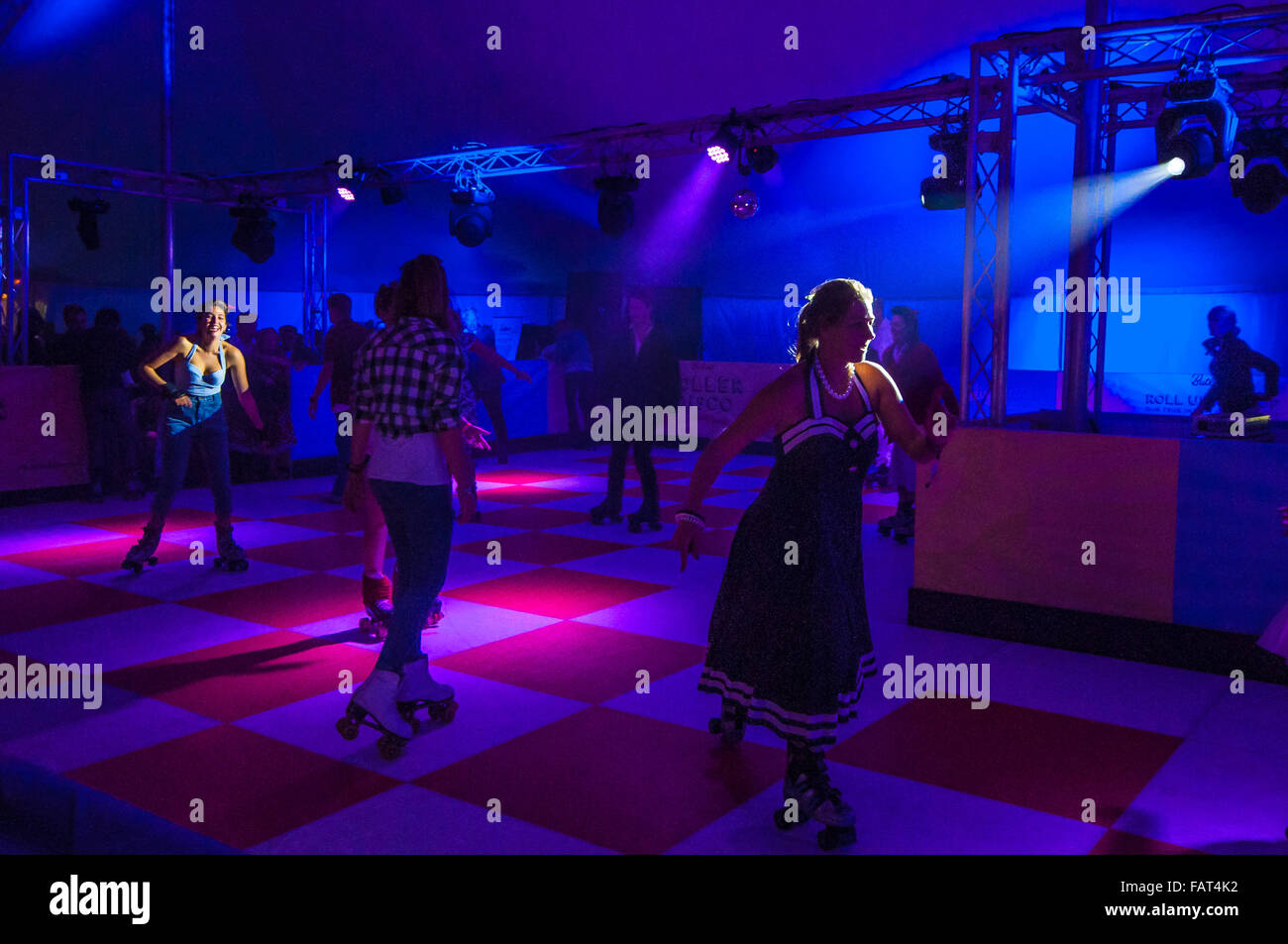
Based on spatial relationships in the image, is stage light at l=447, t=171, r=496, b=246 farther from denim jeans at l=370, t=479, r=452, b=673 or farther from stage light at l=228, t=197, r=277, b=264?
denim jeans at l=370, t=479, r=452, b=673

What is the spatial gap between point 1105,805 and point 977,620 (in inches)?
84.8

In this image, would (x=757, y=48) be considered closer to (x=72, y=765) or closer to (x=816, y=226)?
(x=816, y=226)

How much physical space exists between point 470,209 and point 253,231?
3.03 m

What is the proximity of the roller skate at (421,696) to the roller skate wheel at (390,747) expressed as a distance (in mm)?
80

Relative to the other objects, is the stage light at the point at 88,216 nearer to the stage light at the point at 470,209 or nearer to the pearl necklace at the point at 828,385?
the stage light at the point at 470,209

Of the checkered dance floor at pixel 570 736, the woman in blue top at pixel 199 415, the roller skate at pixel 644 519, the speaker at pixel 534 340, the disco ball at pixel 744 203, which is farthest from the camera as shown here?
the speaker at pixel 534 340

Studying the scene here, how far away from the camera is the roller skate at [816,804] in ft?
10.0

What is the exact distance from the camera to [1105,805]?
336 centimetres

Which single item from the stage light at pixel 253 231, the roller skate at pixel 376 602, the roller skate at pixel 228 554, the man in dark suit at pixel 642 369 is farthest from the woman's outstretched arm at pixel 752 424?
the stage light at pixel 253 231

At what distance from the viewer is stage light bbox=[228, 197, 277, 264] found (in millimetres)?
12914

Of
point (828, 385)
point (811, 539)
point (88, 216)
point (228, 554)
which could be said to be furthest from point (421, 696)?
point (88, 216)

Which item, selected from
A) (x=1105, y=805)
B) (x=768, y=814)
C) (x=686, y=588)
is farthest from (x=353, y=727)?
(x=686, y=588)

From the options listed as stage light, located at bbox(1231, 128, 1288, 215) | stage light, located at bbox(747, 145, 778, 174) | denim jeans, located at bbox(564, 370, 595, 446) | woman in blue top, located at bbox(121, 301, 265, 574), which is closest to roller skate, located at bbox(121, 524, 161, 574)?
woman in blue top, located at bbox(121, 301, 265, 574)

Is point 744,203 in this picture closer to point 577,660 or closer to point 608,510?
point 608,510
